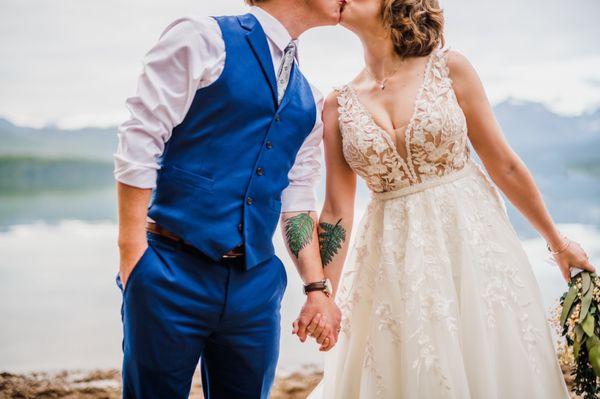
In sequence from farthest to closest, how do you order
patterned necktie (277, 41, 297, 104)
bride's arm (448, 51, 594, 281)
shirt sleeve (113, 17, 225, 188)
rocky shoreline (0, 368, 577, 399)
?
rocky shoreline (0, 368, 577, 399), bride's arm (448, 51, 594, 281), patterned necktie (277, 41, 297, 104), shirt sleeve (113, 17, 225, 188)

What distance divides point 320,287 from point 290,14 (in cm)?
77

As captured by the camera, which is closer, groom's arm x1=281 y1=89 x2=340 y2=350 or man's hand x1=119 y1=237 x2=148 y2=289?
man's hand x1=119 y1=237 x2=148 y2=289

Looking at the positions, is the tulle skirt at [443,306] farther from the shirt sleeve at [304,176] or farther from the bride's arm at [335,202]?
the shirt sleeve at [304,176]

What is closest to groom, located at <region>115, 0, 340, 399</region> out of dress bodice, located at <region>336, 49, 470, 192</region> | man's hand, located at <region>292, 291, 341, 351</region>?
man's hand, located at <region>292, 291, 341, 351</region>

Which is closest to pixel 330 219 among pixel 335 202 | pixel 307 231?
pixel 335 202

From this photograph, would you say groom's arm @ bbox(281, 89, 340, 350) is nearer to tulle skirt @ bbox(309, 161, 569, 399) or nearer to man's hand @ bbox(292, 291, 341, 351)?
man's hand @ bbox(292, 291, 341, 351)

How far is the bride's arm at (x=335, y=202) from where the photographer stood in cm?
190

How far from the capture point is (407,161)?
1808 millimetres

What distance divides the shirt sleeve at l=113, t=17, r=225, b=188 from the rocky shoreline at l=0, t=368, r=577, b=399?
2113 mm

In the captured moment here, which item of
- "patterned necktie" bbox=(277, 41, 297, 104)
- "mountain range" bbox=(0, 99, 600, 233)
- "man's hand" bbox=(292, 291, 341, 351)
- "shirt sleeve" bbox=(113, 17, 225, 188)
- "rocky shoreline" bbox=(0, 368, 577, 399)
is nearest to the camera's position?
"shirt sleeve" bbox=(113, 17, 225, 188)

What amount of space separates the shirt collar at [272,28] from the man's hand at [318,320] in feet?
2.30

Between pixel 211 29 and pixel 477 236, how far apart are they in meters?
0.95

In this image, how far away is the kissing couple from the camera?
1.41 metres

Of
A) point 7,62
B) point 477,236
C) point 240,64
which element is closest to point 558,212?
point 477,236
